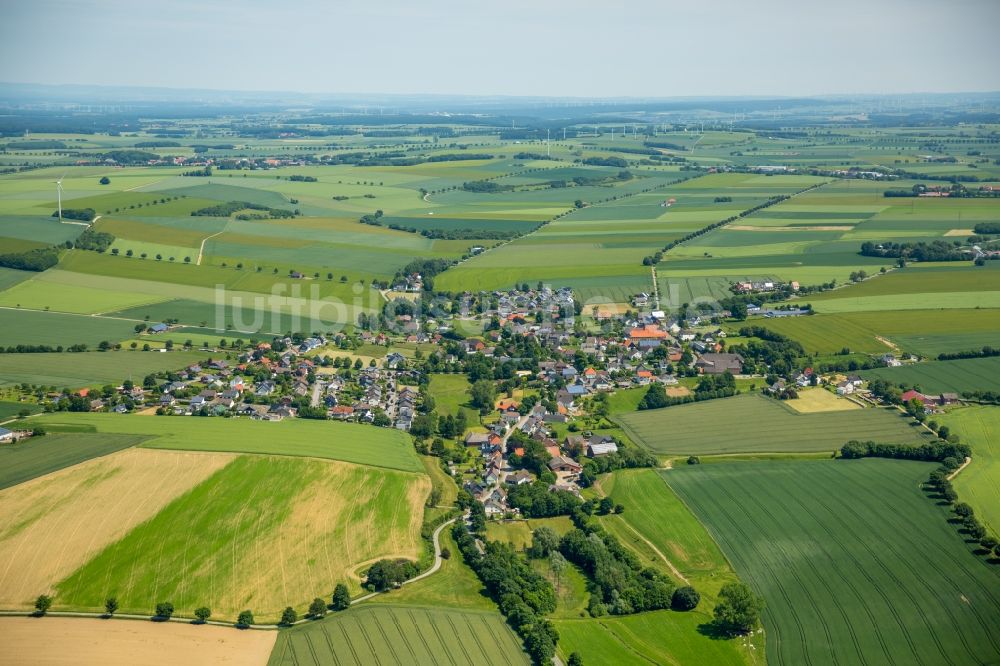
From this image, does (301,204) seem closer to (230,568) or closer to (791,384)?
(791,384)

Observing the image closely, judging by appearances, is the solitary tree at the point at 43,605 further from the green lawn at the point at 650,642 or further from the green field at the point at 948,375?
the green field at the point at 948,375

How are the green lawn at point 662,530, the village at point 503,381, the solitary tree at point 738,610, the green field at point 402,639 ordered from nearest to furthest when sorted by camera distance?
the green field at point 402,639 < the solitary tree at point 738,610 < the green lawn at point 662,530 < the village at point 503,381

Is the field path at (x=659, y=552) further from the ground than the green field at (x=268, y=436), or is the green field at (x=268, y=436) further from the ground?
the green field at (x=268, y=436)

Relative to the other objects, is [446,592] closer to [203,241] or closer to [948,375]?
[948,375]

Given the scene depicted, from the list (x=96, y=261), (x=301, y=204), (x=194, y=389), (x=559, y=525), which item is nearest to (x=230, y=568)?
(x=559, y=525)

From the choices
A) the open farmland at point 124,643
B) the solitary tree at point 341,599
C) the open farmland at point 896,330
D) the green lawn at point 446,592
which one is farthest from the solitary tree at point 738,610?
the open farmland at point 896,330

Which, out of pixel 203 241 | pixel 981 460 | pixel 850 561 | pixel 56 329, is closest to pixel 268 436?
pixel 56 329
